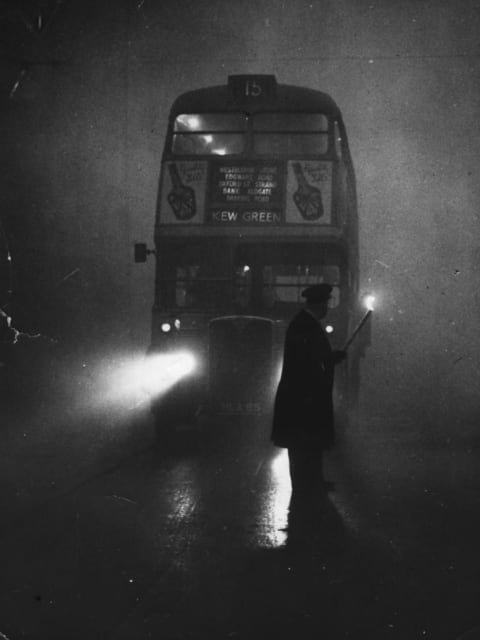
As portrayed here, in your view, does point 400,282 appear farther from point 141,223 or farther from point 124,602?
point 124,602

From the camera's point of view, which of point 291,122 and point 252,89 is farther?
point 252,89

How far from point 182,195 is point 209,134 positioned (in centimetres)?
102

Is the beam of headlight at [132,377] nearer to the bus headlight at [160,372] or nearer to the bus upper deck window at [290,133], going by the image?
the bus headlight at [160,372]

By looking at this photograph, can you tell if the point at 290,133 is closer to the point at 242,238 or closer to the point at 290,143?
the point at 290,143

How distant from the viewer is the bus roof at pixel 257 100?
11.6 meters

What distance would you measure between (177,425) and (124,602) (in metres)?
7.28

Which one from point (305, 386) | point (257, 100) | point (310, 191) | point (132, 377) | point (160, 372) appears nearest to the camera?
point (305, 386)

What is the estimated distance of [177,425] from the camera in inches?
445

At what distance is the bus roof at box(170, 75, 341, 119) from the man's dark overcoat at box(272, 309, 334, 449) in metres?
5.88

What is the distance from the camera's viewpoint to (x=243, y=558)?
4.90m

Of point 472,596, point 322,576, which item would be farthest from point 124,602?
point 472,596

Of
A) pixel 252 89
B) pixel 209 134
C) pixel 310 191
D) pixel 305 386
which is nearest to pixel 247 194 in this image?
pixel 310 191

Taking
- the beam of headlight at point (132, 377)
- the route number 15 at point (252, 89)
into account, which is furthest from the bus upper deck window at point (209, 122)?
the beam of headlight at point (132, 377)

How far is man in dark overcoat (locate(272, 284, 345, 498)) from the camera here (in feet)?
21.0
